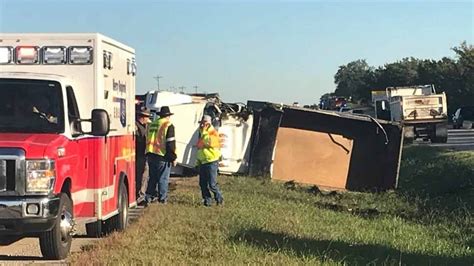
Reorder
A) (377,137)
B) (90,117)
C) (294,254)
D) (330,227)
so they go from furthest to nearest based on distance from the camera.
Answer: (377,137) → (330,227) → (90,117) → (294,254)

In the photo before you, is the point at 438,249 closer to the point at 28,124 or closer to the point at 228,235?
the point at 228,235

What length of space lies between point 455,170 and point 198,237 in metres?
11.9

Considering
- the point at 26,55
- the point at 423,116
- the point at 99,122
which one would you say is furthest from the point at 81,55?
the point at 423,116

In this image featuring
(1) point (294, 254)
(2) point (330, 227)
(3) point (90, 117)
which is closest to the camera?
(1) point (294, 254)

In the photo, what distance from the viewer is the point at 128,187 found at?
38.3ft

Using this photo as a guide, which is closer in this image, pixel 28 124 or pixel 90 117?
pixel 28 124

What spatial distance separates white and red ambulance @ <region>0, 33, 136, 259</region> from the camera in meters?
7.87

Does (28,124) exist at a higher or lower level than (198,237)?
higher

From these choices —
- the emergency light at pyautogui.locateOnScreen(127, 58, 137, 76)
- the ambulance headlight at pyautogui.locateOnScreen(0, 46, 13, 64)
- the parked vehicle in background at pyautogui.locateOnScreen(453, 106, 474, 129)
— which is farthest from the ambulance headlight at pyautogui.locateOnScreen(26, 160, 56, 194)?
the parked vehicle in background at pyautogui.locateOnScreen(453, 106, 474, 129)

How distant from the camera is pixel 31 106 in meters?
8.76

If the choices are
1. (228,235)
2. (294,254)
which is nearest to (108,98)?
(228,235)

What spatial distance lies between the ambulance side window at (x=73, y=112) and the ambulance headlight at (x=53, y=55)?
466 millimetres

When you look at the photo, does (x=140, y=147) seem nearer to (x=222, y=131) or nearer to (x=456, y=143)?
(x=222, y=131)

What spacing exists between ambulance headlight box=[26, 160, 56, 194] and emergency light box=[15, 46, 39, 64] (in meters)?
2.03
